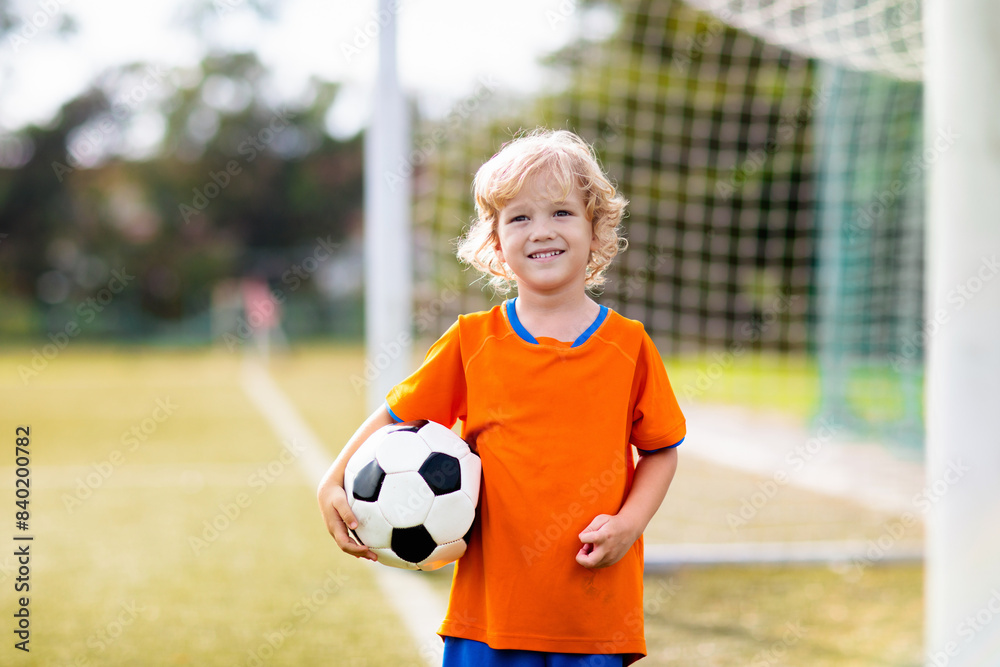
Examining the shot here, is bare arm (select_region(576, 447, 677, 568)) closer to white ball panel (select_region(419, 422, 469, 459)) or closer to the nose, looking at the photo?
white ball panel (select_region(419, 422, 469, 459))

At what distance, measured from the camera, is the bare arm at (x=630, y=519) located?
1.59 metres

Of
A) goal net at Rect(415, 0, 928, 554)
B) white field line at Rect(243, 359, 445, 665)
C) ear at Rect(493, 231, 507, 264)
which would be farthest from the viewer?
goal net at Rect(415, 0, 928, 554)

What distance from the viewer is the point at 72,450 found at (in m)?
7.54

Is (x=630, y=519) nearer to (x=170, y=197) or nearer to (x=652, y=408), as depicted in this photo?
(x=652, y=408)

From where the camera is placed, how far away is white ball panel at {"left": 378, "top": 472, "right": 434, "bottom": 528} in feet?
5.57

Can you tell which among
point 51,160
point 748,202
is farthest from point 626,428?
point 51,160

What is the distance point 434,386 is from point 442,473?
0.58 ft

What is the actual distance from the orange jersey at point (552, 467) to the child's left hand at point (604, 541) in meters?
0.03

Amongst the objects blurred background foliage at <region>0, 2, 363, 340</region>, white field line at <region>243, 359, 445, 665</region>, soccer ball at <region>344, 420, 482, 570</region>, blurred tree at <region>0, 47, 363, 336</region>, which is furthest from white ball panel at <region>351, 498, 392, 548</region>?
blurred tree at <region>0, 47, 363, 336</region>

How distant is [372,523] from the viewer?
171 cm

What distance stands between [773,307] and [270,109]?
23.4 m

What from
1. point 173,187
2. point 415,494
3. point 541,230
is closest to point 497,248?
point 541,230

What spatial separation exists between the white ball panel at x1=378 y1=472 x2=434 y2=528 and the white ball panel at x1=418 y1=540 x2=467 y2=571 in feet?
0.22

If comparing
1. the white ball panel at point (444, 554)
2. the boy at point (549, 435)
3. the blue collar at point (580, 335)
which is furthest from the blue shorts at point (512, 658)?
the blue collar at point (580, 335)
